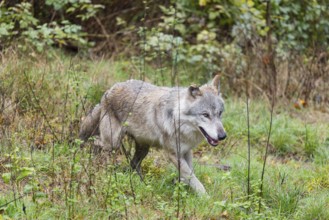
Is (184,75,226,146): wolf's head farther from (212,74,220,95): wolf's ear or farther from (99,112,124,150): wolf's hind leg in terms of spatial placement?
(99,112,124,150): wolf's hind leg

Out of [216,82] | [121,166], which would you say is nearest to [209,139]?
[216,82]

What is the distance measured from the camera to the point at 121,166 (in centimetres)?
683

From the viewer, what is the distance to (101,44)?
12586 millimetres

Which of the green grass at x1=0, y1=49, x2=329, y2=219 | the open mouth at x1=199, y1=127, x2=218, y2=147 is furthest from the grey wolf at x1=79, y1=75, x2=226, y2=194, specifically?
the green grass at x1=0, y1=49, x2=329, y2=219

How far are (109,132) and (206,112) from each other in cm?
129

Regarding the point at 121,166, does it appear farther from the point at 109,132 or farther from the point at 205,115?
the point at 205,115

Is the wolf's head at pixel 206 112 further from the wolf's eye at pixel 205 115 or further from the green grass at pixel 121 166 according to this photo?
the green grass at pixel 121 166

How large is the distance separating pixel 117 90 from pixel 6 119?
1.43 meters

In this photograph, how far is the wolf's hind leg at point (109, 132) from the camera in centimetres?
705

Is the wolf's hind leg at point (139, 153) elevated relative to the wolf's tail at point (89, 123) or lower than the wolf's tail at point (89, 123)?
lower

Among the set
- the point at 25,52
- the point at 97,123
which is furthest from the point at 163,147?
the point at 25,52

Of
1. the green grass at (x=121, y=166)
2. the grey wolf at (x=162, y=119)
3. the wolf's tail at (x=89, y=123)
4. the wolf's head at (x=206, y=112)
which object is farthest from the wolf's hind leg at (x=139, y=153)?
the wolf's head at (x=206, y=112)

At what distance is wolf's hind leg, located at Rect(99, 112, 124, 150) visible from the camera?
23.1ft

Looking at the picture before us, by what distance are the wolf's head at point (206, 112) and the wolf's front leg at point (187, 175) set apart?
39 cm
